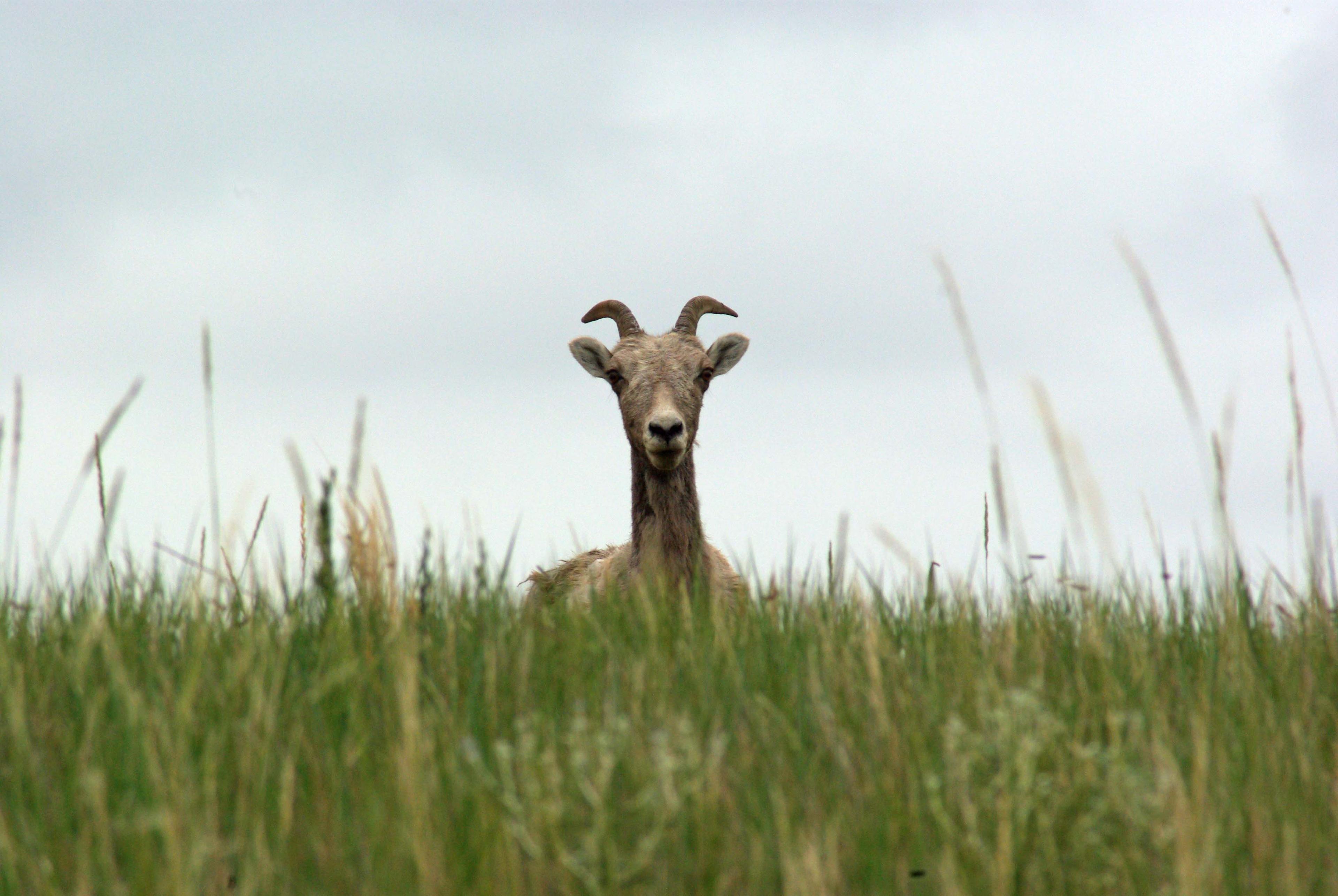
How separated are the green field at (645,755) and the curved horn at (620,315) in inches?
208

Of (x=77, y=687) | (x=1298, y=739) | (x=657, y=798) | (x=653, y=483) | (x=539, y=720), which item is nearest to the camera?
(x=657, y=798)

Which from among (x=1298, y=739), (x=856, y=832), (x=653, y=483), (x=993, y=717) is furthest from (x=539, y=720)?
(x=653, y=483)

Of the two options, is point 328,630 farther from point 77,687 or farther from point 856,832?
point 856,832

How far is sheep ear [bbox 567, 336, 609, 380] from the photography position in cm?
951

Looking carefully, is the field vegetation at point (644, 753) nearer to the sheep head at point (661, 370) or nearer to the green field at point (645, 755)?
the green field at point (645, 755)

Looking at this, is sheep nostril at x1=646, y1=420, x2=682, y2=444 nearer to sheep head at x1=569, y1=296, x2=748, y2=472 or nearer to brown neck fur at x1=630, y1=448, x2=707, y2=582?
sheep head at x1=569, y1=296, x2=748, y2=472

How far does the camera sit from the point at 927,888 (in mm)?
3232

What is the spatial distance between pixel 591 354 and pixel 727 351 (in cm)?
102


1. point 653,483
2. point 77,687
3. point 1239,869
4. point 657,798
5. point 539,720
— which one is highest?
point 653,483

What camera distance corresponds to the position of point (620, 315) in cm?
1025

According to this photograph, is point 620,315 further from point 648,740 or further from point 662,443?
point 648,740

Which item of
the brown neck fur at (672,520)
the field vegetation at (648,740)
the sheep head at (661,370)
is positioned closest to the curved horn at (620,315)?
the sheep head at (661,370)

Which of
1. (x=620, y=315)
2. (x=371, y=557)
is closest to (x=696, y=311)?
(x=620, y=315)

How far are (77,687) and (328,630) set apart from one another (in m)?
0.80
